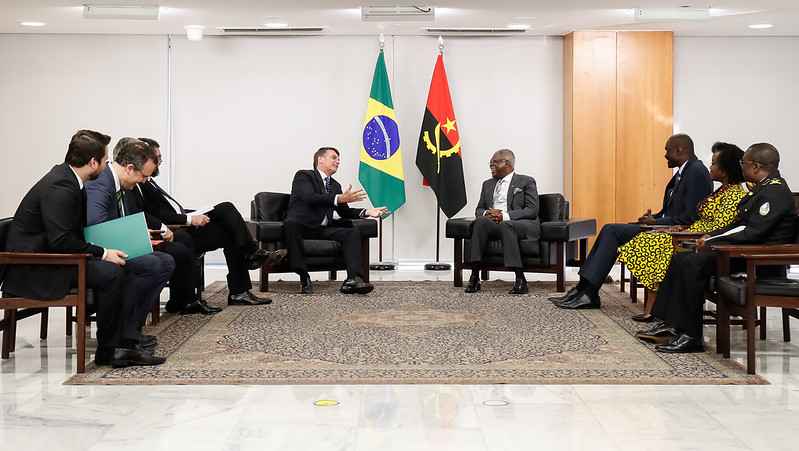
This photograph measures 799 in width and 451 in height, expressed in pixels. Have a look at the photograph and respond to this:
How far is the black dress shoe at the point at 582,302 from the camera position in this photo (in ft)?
24.9

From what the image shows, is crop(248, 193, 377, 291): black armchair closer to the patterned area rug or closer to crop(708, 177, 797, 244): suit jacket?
the patterned area rug

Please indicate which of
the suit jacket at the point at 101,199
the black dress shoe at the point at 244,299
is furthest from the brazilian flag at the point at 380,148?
the suit jacket at the point at 101,199

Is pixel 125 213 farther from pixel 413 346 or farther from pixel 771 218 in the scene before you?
pixel 771 218

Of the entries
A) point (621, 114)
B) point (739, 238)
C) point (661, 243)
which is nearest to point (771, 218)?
point (739, 238)

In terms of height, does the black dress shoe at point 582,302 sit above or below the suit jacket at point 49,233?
below

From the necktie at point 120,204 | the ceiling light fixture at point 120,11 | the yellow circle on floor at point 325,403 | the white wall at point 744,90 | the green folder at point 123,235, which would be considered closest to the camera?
the yellow circle on floor at point 325,403

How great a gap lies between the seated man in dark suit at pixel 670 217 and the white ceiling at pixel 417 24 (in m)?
2.05

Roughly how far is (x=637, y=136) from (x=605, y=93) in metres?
Result: 0.59

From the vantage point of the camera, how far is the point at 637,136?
10.8m

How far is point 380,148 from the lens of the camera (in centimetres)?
1077

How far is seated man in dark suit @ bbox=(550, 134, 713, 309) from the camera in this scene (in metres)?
7.28

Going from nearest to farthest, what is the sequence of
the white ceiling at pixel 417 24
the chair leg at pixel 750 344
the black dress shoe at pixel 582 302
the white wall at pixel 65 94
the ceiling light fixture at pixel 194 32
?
the chair leg at pixel 750 344
the black dress shoe at pixel 582 302
the white ceiling at pixel 417 24
the ceiling light fixture at pixel 194 32
the white wall at pixel 65 94

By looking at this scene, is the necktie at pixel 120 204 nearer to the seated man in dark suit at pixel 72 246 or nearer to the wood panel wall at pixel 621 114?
the seated man in dark suit at pixel 72 246

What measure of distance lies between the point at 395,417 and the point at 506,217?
4.71m
